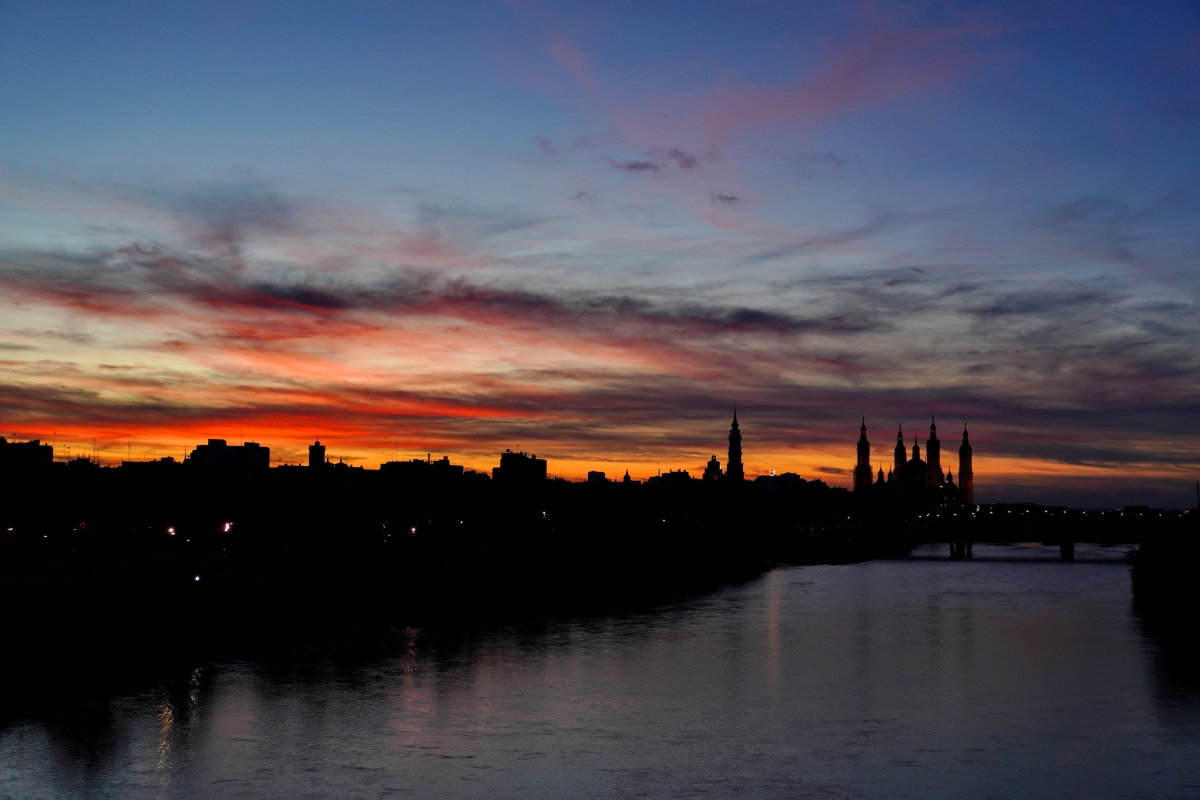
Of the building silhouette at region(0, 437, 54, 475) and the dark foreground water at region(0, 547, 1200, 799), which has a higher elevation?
the building silhouette at region(0, 437, 54, 475)

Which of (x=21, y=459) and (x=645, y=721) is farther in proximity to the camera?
(x=21, y=459)

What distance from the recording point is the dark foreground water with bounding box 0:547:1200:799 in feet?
102

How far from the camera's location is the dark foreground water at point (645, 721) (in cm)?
3117

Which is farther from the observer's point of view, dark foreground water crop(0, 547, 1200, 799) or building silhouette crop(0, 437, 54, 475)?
building silhouette crop(0, 437, 54, 475)

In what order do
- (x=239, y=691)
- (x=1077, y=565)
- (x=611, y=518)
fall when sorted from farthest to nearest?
(x=611, y=518) < (x=1077, y=565) < (x=239, y=691)

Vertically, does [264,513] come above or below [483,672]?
above

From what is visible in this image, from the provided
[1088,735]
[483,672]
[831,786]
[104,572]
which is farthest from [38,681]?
[1088,735]

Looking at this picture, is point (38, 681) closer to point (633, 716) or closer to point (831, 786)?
point (633, 716)

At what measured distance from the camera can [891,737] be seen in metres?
37.3

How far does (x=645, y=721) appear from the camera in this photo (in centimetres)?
3962

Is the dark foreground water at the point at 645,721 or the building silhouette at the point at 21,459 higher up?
the building silhouette at the point at 21,459

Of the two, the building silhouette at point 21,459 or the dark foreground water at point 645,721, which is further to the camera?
the building silhouette at point 21,459

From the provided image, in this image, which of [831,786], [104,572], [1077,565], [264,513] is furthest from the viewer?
[1077,565]

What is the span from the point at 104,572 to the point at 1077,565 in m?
125
